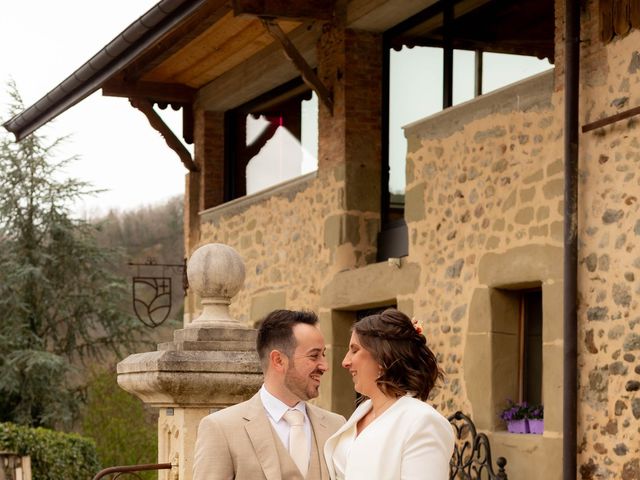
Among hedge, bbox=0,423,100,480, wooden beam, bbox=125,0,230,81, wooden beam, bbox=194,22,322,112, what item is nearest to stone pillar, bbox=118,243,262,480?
wooden beam, bbox=125,0,230,81

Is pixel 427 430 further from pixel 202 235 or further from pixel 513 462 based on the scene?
pixel 202 235

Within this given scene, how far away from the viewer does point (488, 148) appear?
10086mm

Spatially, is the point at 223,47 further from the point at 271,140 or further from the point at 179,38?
the point at 271,140

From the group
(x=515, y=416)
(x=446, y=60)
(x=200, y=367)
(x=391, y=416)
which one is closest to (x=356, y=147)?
(x=446, y=60)

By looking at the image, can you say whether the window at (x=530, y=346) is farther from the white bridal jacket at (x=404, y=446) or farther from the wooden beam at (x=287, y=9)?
the white bridal jacket at (x=404, y=446)

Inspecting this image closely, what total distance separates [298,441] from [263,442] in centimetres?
15

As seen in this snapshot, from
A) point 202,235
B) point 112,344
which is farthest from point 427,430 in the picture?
point 112,344

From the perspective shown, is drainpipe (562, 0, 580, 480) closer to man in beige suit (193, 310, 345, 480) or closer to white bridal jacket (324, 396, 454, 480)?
man in beige suit (193, 310, 345, 480)

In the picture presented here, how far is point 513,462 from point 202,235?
23.5 feet

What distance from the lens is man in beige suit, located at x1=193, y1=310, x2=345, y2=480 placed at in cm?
430

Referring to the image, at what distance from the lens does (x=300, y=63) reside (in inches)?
478

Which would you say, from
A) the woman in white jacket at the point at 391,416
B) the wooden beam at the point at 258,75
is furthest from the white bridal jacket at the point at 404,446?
the wooden beam at the point at 258,75

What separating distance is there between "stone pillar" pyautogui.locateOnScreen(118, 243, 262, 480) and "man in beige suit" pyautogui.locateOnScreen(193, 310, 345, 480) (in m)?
1.54

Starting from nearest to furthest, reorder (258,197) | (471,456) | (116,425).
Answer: (471,456) < (258,197) < (116,425)
